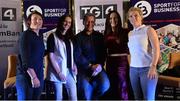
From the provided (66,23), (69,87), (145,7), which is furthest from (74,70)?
(145,7)

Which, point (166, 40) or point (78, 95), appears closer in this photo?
point (78, 95)

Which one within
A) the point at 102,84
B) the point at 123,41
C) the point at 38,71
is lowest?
the point at 102,84

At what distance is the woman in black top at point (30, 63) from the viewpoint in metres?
3.19

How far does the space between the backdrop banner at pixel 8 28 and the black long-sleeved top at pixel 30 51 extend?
2290 millimetres

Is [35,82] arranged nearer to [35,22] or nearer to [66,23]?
[35,22]

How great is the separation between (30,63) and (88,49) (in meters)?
1.09

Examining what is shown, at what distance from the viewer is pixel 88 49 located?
4.14 meters

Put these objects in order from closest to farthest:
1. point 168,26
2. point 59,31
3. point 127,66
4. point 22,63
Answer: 1. point 22,63
2. point 59,31
3. point 127,66
4. point 168,26

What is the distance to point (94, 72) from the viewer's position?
422 cm

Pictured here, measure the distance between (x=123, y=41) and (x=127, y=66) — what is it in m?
0.40

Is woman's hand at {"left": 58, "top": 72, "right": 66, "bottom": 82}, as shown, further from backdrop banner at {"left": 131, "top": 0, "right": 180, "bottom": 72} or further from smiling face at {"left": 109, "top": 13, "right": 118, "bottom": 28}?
backdrop banner at {"left": 131, "top": 0, "right": 180, "bottom": 72}

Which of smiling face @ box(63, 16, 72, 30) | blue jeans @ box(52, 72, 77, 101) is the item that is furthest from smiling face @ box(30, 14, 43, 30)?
blue jeans @ box(52, 72, 77, 101)

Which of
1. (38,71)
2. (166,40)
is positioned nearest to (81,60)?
(38,71)

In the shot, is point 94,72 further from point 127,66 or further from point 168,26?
point 168,26
